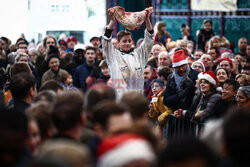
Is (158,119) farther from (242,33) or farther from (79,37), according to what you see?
(79,37)

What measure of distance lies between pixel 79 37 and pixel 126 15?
16268 millimetres

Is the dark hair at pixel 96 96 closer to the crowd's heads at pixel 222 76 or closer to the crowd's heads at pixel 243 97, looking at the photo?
the crowd's heads at pixel 243 97

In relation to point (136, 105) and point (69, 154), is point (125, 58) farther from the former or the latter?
point (69, 154)

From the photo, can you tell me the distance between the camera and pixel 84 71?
34.2 feet

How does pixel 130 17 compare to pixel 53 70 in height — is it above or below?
above

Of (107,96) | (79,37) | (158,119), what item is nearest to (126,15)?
(158,119)

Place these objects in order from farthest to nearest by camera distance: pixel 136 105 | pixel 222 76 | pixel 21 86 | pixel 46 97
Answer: pixel 222 76 < pixel 21 86 < pixel 46 97 < pixel 136 105

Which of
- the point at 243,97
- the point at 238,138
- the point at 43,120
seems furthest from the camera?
the point at 243,97

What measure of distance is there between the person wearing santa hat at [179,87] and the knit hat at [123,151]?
4673 mm

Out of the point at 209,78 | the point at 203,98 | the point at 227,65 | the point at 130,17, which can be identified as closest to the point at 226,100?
the point at 203,98

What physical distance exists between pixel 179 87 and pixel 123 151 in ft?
16.6

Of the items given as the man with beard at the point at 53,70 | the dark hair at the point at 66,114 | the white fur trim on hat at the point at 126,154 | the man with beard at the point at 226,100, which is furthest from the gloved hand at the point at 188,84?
the white fur trim on hat at the point at 126,154

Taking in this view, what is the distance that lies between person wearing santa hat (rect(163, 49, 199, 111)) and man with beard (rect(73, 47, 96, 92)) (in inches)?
98.6

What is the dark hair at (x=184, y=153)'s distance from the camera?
3115 mm
